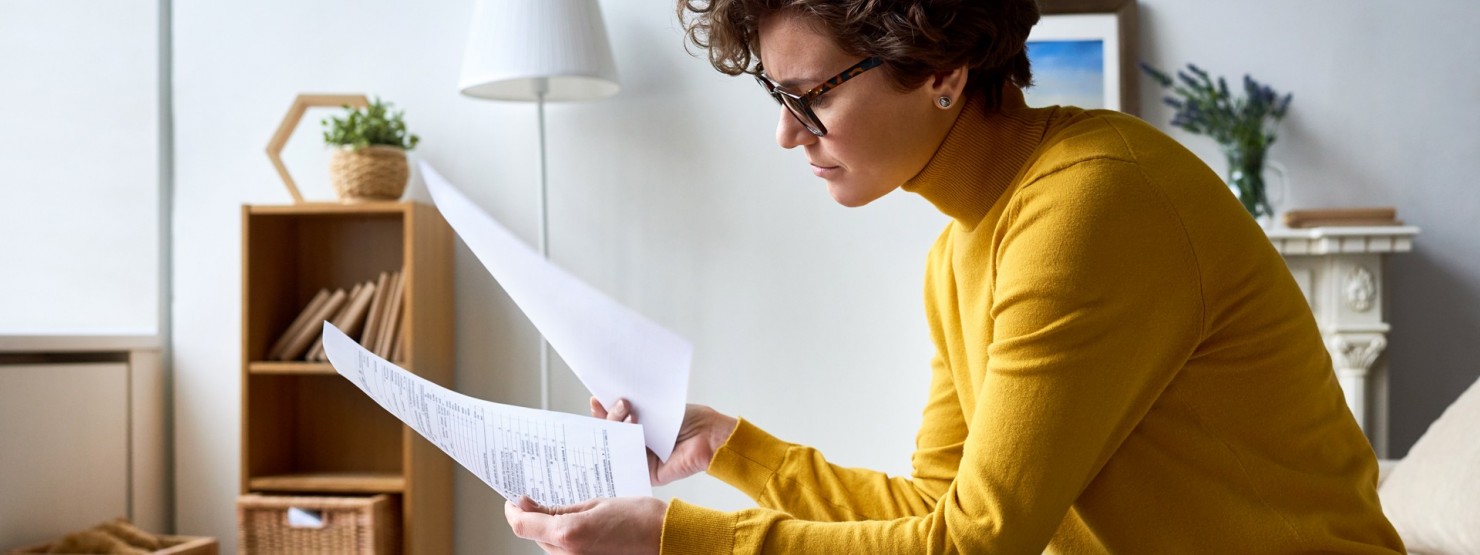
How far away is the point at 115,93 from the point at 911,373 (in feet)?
6.66

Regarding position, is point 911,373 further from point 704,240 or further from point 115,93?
point 115,93

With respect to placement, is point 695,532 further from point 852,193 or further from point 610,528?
point 852,193

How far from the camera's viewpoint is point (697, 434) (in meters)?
1.26

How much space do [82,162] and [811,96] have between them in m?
2.38

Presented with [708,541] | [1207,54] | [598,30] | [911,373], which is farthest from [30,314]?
[1207,54]

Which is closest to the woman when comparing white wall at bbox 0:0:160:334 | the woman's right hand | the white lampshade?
the woman's right hand

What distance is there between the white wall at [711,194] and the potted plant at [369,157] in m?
0.23

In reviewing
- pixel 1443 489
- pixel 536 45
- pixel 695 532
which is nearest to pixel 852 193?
pixel 695 532

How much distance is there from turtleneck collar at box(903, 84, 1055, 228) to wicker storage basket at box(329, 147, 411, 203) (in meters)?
1.71

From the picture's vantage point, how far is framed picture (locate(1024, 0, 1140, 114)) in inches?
102

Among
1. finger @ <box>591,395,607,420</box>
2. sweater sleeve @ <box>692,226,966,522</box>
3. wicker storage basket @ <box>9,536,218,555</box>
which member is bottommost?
wicker storage basket @ <box>9,536,218,555</box>

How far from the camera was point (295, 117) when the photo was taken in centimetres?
261

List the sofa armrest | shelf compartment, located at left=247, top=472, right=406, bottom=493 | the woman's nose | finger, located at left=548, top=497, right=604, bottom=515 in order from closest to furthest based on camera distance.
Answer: finger, located at left=548, top=497, right=604, bottom=515
the woman's nose
the sofa armrest
shelf compartment, located at left=247, top=472, right=406, bottom=493

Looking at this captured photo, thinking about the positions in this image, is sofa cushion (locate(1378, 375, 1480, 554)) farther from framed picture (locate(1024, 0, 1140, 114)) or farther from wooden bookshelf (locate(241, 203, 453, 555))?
wooden bookshelf (locate(241, 203, 453, 555))
